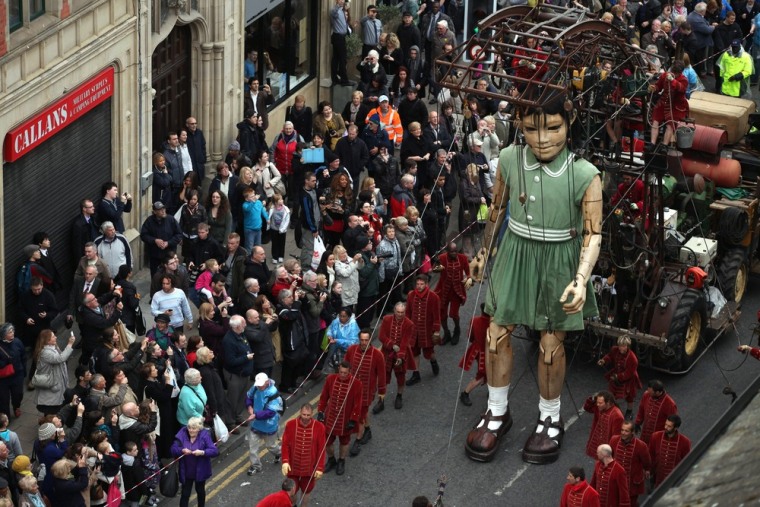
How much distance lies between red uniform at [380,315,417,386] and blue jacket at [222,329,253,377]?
6.38 ft

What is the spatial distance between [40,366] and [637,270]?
7973 mm

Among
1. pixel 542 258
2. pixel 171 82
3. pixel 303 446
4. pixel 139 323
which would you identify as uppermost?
pixel 542 258

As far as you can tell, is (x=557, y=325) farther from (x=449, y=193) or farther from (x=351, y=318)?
(x=449, y=193)

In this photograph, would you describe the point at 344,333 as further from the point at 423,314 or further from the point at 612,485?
the point at 612,485

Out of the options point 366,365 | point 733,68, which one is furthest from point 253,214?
point 733,68

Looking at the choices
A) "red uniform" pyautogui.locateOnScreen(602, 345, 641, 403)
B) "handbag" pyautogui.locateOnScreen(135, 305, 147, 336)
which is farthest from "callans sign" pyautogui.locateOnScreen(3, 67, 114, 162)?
"red uniform" pyautogui.locateOnScreen(602, 345, 641, 403)

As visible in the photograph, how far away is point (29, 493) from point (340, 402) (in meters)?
4.20

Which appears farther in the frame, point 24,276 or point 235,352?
point 24,276

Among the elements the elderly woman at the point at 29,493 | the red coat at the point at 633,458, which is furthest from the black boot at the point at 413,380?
the elderly woman at the point at 29,493

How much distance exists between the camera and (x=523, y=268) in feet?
57.2

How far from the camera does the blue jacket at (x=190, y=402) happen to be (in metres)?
16.3

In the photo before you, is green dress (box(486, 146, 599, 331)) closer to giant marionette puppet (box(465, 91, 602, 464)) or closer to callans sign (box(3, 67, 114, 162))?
giant marionette puppet (box(465, 91, 602, 464))

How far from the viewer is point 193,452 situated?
15.5 m

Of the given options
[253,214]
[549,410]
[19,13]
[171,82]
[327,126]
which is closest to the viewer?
[549,410]
